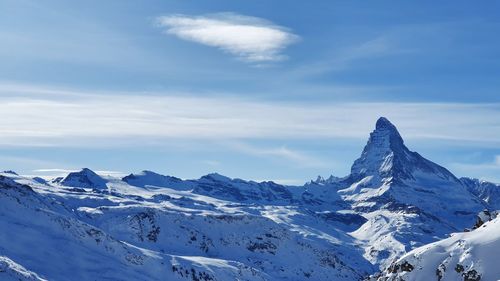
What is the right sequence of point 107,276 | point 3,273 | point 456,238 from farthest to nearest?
1. point 107,276
2. point 3,273
3. point 456,238

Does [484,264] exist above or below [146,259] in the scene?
above

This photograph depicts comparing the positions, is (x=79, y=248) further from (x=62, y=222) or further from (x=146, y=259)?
(x=146, y=259)

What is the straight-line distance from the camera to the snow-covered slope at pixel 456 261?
65.6 metres

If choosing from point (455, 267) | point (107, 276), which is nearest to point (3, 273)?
point (107, 276)

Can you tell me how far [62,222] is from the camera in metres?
184

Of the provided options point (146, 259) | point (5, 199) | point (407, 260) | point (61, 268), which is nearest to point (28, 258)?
point (61, 268)

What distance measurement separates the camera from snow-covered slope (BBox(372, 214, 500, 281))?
2581 inches

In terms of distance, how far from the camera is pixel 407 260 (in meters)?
69.8

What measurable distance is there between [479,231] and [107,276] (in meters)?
113

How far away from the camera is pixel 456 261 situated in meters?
67.8

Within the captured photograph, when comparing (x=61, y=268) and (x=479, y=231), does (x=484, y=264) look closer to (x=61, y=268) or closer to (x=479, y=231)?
(x=479, y=231)

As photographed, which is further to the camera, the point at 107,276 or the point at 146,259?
the point at 146,259

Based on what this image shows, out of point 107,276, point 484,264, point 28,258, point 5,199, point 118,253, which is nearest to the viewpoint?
point 484,264

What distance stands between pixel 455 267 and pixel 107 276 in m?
115
